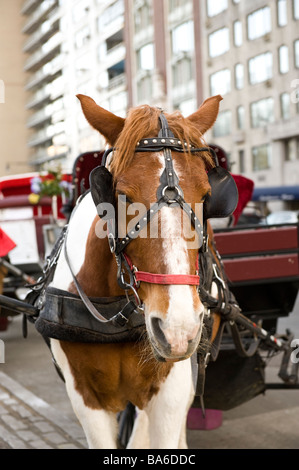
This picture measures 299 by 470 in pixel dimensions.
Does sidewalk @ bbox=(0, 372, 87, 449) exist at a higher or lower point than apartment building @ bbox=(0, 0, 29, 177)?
lower

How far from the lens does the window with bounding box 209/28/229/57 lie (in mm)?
31312

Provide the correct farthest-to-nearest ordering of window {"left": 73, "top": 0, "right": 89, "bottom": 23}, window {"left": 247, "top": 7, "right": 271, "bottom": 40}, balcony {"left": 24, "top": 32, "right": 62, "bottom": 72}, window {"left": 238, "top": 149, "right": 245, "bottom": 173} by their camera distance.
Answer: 1. window {"left": 238, "top": 149, "right": 245, "bottom": 173}
2. window {"left": 247, "top": 7, "right": 271, "bottom": 40}
3. window {"left": 73, "top": 0, "right": 89, "bottom": 23}
4. balcony {"left": 24, "top": 32, "right": 62, "bottom": 72}

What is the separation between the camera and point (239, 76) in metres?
31.0

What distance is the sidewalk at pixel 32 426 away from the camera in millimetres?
4164

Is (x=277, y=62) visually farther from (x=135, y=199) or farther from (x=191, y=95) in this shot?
(x=135, y=199)

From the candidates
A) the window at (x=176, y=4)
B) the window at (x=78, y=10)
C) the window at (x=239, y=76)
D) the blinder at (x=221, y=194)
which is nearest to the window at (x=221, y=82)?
the window at (x=239, y=76)

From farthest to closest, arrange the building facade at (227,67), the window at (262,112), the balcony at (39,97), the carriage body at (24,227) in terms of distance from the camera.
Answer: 1. the window at (262,112)
2. the building facade at (227,67)
3. the balcony at (39,97)
4. the carriage body at (24,227)

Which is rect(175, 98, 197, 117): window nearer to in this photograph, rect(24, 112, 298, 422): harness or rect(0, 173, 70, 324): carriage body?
rect(0, 173, 70, 324): carriage body

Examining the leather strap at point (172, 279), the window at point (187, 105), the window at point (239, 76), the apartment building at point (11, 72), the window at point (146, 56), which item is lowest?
the leather strap at point (172, 279)

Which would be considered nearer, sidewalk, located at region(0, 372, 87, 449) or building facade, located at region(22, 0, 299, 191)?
sidewalk, located at region(0, 372, 87, 449)

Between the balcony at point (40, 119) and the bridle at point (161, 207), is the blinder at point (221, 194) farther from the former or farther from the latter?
the balcony at point (40, 119)

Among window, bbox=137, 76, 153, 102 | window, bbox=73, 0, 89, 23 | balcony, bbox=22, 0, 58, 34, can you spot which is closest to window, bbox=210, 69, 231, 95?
window, bbox=137, 76, 153, 102

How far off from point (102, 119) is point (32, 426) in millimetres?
3136
